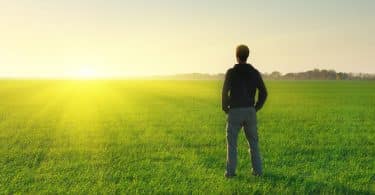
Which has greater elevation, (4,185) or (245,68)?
(245,68)

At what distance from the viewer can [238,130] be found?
8.89 meters

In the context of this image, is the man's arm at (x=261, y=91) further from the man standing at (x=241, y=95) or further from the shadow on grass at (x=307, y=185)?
the shadow on grass at (x=307, y=185)

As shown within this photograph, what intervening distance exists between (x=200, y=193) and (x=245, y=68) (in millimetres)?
2536

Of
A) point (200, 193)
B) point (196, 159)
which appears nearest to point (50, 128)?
point (196, 159)

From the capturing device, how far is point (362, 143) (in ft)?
47.1

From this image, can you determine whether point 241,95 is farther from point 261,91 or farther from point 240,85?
→ point 261,91

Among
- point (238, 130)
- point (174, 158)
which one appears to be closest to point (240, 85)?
point (238, 130)

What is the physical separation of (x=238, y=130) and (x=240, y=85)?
3.16ft

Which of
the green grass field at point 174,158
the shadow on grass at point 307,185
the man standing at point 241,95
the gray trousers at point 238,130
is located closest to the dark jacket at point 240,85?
the man standing at point 241,95

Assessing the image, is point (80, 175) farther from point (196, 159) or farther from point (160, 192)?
point (196, 159)

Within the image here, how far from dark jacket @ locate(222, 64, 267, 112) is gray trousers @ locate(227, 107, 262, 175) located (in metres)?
0.14

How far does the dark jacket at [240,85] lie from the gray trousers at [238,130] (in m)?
0.14

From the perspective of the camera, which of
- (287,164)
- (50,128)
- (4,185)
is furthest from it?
(50,128)

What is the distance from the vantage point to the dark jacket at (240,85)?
27.8 ft
